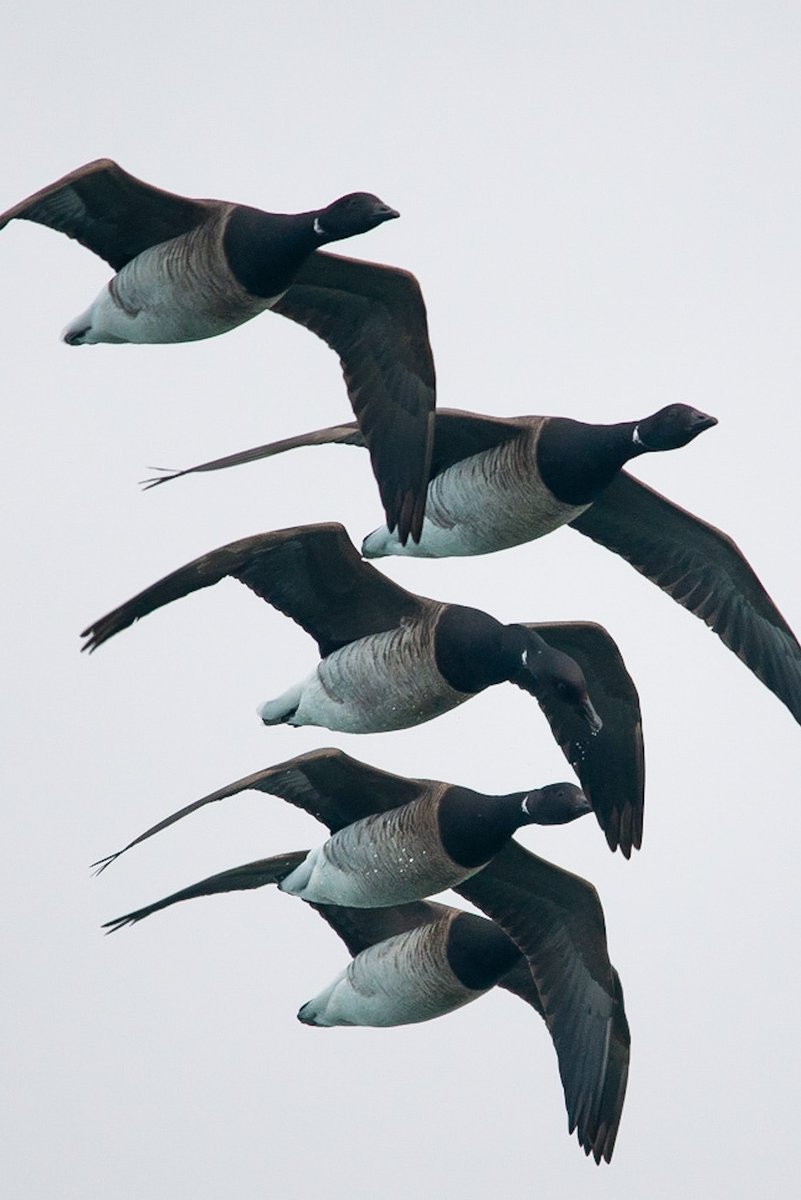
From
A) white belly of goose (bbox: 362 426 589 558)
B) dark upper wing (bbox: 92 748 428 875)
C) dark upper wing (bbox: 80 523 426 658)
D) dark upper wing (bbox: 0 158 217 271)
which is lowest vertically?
dark upper wing (bbox: 92 748 428 875)

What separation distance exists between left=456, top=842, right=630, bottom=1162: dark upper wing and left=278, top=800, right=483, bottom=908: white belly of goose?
1061mm

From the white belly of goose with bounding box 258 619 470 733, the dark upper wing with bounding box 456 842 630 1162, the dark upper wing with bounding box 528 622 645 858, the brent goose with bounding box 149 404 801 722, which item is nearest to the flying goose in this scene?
the brent goose with bounding box 149 404 801 722

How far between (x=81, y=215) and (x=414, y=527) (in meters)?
3.13

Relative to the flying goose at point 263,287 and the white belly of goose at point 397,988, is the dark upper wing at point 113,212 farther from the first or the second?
the white belly of goose at point 397,988

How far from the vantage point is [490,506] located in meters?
19.7

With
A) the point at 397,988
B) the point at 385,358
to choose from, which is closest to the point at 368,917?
the point at 397,988

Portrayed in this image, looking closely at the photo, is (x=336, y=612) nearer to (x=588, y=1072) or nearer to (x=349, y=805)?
(x=349, y=805)

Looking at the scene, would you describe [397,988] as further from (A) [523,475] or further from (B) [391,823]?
(A) [523,475]

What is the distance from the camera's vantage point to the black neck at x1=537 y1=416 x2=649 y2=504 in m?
19.4

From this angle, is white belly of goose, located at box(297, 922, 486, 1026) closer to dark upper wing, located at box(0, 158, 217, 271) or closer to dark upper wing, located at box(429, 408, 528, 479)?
dark upper wing, located at box(429, 408, 528, 479)

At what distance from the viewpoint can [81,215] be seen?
718 inches

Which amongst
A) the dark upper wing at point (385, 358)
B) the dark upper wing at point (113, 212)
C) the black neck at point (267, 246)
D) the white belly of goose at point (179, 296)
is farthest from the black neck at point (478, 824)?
the dark upper wing at point (113, 212)

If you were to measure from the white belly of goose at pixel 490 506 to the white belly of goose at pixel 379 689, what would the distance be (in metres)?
0.76

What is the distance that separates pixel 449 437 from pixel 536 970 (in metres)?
4.14
